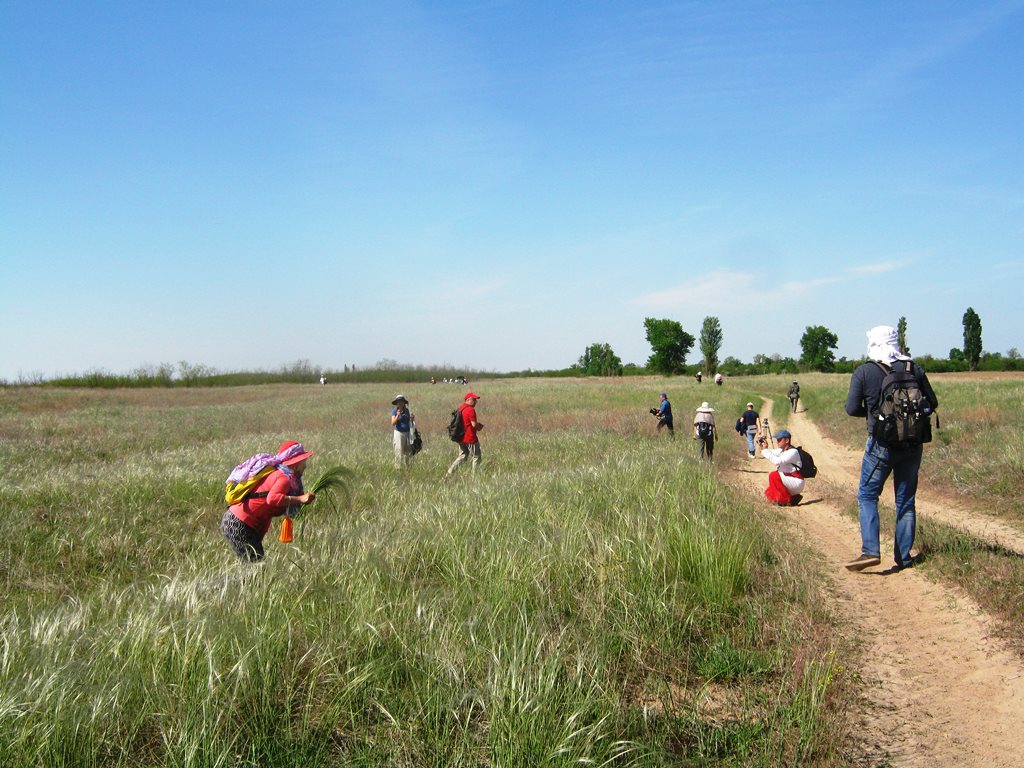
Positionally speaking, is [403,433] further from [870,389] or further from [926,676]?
[926,676]

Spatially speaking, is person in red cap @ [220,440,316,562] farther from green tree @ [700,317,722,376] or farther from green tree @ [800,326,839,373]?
green tree @ [800,326,839,373]

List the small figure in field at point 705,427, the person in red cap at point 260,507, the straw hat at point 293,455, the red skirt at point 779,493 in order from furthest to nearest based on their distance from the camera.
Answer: the small figure in field at point 705,427 < the red skirt at point 779,493 < the straw hat at point 293,455 < the person in red cap at point 260,507

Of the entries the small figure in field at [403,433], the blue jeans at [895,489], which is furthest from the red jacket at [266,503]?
the small figure in field at [403,433]

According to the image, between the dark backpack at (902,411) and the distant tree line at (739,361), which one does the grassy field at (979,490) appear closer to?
the dark backpack at (902,411)

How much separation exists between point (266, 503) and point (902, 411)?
574 cm

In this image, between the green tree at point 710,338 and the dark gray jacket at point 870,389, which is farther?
the green tree at point 710,338

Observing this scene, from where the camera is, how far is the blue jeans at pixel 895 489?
5539mm

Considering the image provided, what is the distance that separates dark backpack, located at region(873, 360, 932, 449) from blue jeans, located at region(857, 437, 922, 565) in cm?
21

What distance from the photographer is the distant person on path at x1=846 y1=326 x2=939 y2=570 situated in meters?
5.52

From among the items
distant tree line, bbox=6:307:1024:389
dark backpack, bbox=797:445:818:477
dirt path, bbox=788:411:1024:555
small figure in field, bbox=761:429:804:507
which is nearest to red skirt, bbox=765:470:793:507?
small figure in field, bbox=761:429:804:507

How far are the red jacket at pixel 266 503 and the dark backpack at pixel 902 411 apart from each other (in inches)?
212

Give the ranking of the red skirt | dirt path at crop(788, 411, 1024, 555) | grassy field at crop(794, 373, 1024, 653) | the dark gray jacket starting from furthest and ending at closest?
the red skirt → dirt path at crop(788, 411, 1024, 555) → the dark gray jacket → grassy field at crop(794, 373, 1024, 653)

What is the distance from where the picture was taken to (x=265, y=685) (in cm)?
293

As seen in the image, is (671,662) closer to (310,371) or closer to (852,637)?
(852,637)
